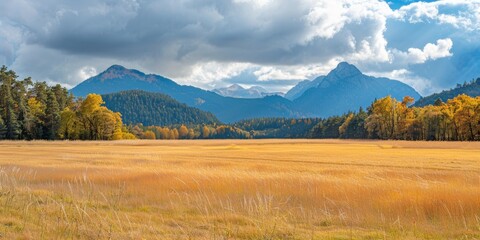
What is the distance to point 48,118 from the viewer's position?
10300 centimetres

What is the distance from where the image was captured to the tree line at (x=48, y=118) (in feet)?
319

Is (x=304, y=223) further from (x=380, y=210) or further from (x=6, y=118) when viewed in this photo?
(x=6, y=118)

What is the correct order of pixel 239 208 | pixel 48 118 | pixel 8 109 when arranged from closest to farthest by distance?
pixel 239 208
pixel 8 109
pixel 48 118

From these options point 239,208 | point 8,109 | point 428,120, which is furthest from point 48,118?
point 239,208

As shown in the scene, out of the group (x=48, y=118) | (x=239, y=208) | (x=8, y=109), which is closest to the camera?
(x=239, y=208)

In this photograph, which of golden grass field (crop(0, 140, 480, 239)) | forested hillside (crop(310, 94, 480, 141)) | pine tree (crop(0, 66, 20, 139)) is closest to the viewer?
golden grass field (crop(0, 140, 480, 239))

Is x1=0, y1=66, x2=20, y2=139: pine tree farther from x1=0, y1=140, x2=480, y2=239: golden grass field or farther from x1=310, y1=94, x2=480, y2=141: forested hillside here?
x1=310, y1=94, x2=480, y2=141: forested hillside

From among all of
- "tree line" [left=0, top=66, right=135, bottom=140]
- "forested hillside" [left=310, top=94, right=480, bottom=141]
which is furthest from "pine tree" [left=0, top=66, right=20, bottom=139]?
"forested hillside" [left=310, top=94, right=480, bottom=141]

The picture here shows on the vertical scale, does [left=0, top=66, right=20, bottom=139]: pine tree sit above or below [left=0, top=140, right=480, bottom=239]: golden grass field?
above

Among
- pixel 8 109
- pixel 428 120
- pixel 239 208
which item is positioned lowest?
pixel 239 208

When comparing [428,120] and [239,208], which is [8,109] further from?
[428,120]

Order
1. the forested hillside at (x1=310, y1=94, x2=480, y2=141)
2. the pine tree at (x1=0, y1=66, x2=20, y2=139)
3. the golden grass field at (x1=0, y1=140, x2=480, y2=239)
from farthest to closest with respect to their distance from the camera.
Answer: the pine tree at (x1=0, y1=66, x2=20, y2=139)
the forested hillside at (x1=310, y1=94, x2=480, y2=141)
the golden grass field at (x1=0, y1=140, x2=480, y2=239)

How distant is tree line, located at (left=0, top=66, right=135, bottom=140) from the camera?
97.3 m

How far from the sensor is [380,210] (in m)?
14.3
